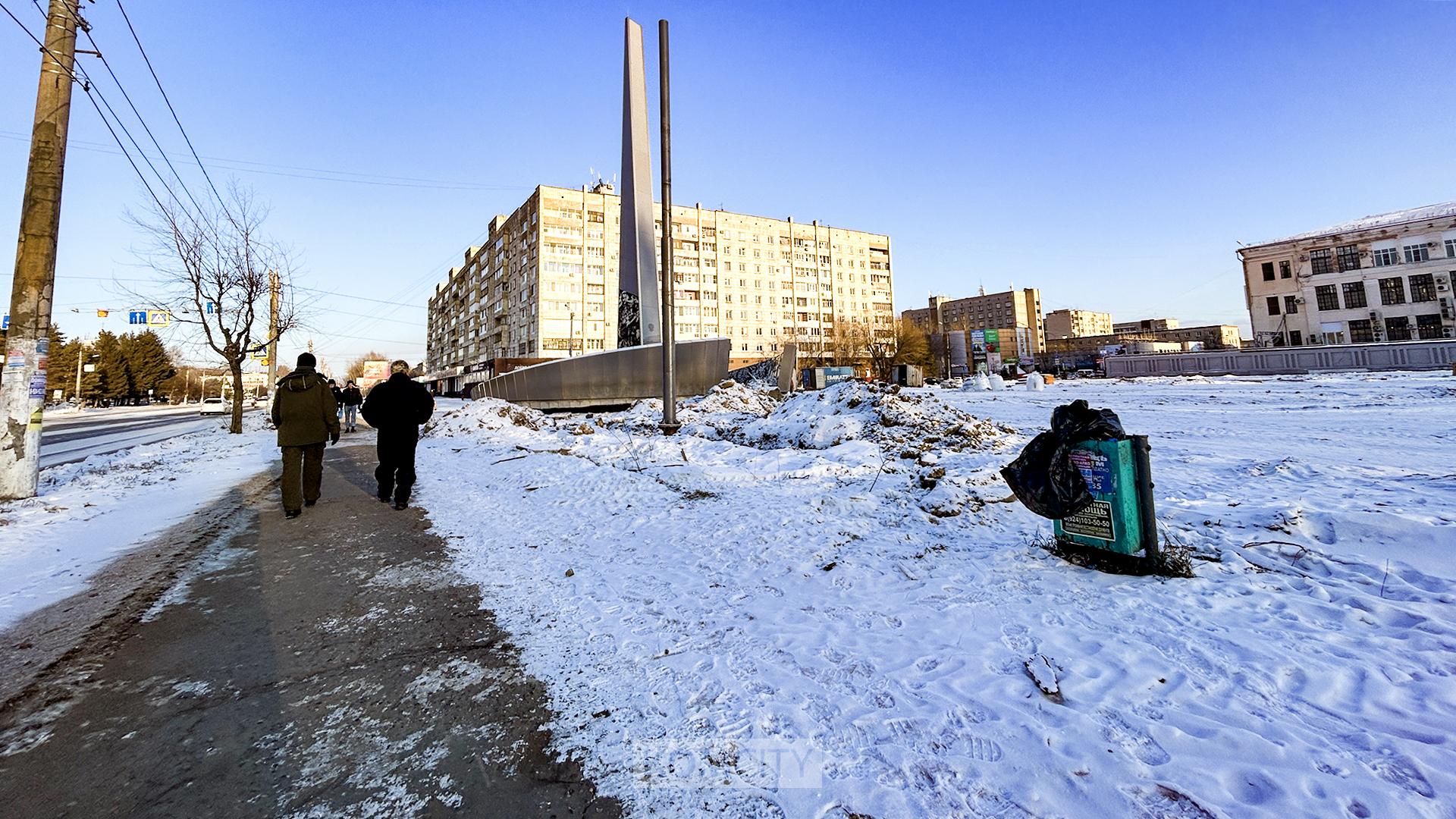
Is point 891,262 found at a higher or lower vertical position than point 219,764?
higher

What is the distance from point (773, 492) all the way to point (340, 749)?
500cm

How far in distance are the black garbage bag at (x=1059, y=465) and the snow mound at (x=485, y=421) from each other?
1335 centimetres

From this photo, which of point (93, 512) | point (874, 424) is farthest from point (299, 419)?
point (874, 424)

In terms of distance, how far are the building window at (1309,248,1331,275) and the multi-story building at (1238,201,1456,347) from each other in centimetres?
4

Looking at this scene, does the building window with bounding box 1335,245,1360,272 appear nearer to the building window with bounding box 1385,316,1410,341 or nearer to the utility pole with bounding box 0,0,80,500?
the building window with bounding box 1385,316,1410,341

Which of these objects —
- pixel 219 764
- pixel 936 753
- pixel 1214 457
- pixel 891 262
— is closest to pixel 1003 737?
pixel 936 753

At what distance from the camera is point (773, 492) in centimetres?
660

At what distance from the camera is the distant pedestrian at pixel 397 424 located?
256 inches

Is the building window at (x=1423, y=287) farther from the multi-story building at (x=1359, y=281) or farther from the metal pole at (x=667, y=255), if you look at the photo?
the metal pole at (x=667, y=255)

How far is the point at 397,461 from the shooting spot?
677 cm

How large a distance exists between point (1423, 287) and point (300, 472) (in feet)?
222

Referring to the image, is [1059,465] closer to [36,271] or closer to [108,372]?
[36,271]

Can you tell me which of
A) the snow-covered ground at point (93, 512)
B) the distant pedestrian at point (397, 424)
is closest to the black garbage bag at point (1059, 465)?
the distant pedestrian at point (397, 424)

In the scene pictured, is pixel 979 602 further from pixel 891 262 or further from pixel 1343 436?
pixel 891 262
